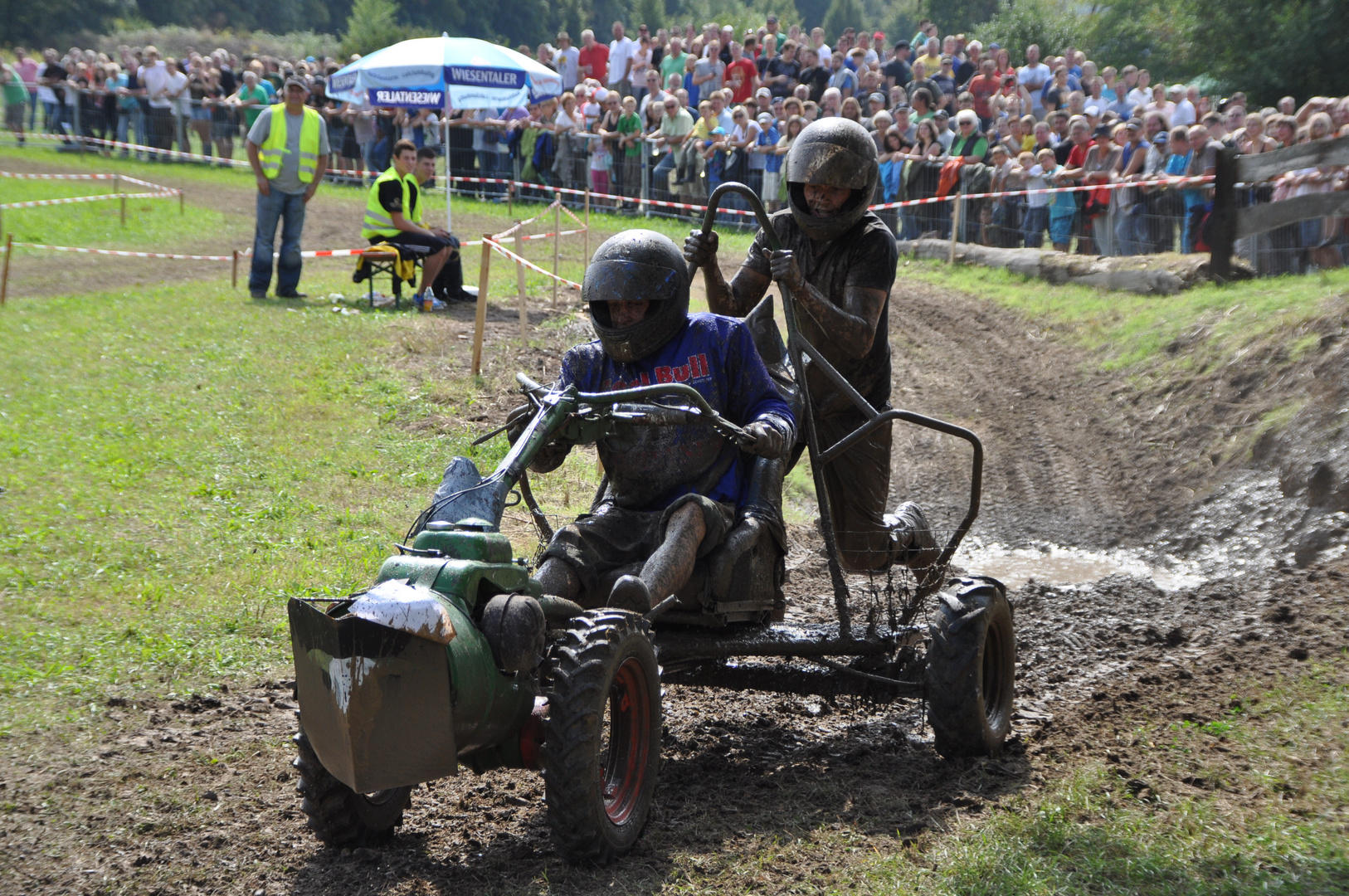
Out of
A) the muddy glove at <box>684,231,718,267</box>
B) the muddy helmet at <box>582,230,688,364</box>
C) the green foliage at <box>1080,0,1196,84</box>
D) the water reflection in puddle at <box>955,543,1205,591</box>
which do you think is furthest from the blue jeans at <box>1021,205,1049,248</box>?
the green foliage at <box>1080,0,1196,84</box>

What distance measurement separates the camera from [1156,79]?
110 ft

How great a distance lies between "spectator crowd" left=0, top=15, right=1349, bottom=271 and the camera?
1462 centimetres

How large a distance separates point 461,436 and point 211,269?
991 cm

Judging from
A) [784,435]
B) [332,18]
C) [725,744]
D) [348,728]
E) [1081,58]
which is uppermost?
[332,18]

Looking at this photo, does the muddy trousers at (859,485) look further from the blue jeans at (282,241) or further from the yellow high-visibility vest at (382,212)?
the blue jeans at (282,241)

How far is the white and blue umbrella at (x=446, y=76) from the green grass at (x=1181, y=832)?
15.0m

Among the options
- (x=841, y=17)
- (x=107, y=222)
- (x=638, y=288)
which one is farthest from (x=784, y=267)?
(x=841, y=17)

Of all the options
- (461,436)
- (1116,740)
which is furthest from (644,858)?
(461,436)

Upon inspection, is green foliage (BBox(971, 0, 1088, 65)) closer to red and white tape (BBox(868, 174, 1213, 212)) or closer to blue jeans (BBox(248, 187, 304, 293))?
red and white tape (BBox(868, 174, 1213, 212))

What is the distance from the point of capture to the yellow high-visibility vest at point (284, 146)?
14141 mm

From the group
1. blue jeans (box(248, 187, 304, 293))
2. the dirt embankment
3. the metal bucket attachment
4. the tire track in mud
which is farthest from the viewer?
blue jeans (box(248, 187, 304, 293))

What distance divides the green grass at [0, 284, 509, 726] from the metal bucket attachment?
225 centimetres

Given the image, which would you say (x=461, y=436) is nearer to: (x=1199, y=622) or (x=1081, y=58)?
(x=1199, y=622)

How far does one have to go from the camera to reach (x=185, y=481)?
8.50 m
